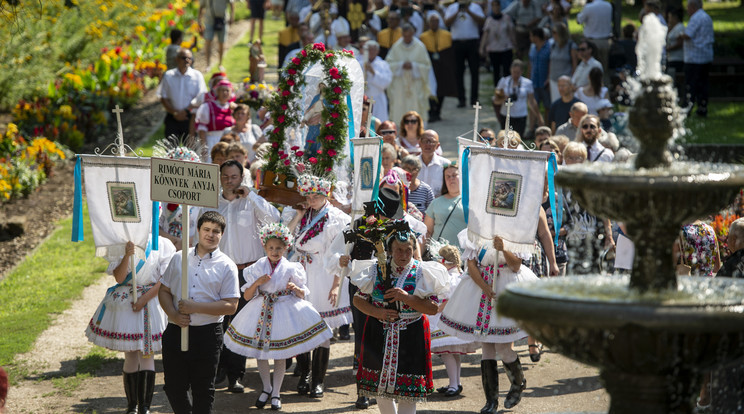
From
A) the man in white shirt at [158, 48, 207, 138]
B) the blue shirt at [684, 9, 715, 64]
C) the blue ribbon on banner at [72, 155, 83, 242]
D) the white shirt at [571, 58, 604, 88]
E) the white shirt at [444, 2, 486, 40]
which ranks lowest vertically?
the blue ribbon on banner at [72, 155, 83, 242]

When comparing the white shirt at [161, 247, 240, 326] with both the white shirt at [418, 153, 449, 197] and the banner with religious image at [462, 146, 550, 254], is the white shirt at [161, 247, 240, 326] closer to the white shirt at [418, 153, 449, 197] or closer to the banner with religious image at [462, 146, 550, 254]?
the banner with religious image at [462, 146, 550, 254]

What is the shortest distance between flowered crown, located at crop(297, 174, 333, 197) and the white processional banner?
267mm

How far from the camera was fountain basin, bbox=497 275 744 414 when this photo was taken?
464cm

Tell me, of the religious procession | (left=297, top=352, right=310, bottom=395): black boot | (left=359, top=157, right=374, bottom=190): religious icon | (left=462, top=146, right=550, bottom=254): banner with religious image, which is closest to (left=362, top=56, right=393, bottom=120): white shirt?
the religious procession

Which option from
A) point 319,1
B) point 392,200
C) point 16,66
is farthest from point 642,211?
point 319,1

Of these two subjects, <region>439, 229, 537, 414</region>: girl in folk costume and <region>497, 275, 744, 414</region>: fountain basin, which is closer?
<region>497, 275, 744, 414</region>: fountain basin

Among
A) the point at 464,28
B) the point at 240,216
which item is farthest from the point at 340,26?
the point at 240,216

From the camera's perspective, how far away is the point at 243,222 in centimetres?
987

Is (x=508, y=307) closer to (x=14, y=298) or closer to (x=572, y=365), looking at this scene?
(x=572, y=365)

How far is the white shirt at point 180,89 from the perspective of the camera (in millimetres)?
15738

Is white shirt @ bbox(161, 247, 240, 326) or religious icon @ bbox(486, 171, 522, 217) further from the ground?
religious icon @ bbox(486, 171, 522, 217)

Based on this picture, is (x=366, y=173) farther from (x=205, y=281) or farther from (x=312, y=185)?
(x=205, y=281)

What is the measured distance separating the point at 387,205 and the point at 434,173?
323cm

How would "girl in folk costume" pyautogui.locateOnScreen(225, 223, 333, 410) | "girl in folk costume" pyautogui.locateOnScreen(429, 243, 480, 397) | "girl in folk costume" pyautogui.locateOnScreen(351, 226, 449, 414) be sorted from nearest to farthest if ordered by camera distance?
"girl in folk costume" pyautogui.locateOnScreen(351, 226, 449, 414), "girl in folk costume" pyautogui.locateOnScreen(225, 223, 333, 410), "girl in folk costume" pyautogui.locateOnScreen(429, 243, 480, 397)
